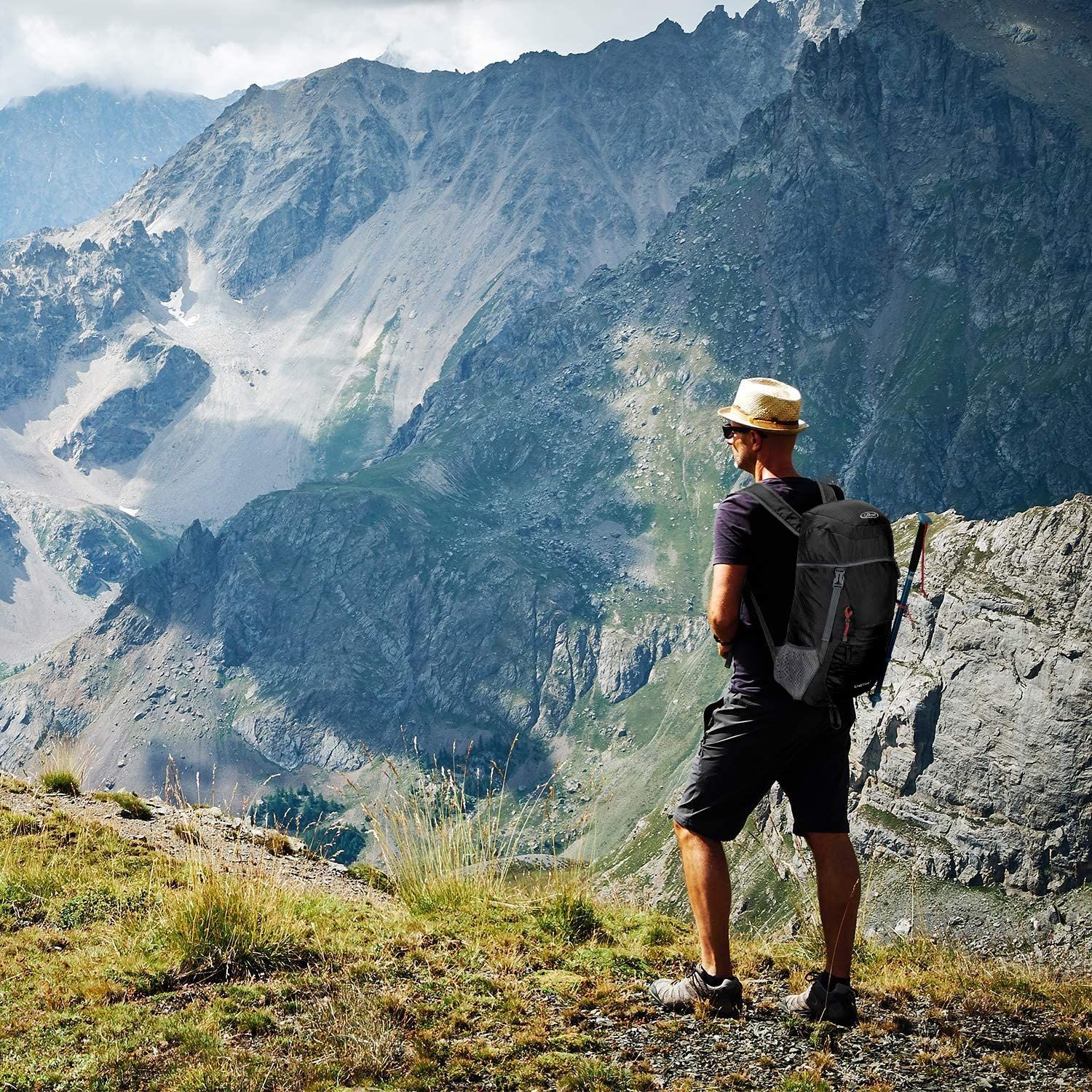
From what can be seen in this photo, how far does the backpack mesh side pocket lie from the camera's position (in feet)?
22.9

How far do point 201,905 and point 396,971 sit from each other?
5.87 ft

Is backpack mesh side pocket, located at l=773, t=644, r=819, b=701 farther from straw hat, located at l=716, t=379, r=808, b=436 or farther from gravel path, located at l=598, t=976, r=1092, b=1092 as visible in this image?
gravel path, located at l=598, t=976, r=1092, b=1092

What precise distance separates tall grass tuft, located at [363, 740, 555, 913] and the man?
266cm

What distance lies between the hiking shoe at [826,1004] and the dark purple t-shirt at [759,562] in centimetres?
244

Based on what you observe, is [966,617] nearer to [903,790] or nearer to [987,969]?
[903,790]

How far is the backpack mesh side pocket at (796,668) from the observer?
275 inches

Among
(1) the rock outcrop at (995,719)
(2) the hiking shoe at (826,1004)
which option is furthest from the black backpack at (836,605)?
(1) the rock outcrop at (995,719)

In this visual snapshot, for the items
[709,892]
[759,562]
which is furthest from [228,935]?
[759,562]

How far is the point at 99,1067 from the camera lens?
680 centimetres

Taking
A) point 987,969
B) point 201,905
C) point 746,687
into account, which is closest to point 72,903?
point 201,905

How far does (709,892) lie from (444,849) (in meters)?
3.30

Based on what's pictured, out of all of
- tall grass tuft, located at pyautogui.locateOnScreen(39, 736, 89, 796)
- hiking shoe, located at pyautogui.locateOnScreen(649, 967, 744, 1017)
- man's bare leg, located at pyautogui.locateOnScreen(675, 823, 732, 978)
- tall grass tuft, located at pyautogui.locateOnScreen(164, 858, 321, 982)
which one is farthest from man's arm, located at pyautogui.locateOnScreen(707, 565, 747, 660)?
tall grass tuft, located at pyautogui.locateOnScreen(39, 736, 89, 796)

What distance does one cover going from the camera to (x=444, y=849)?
32.5ft

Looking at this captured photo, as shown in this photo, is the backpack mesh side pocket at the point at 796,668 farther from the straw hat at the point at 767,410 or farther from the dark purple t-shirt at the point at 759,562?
the straw hat at the point at 767,410
